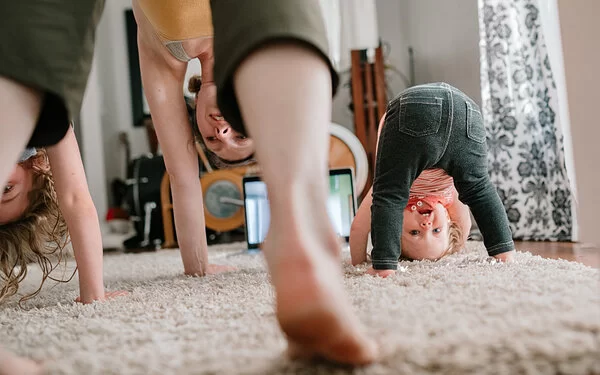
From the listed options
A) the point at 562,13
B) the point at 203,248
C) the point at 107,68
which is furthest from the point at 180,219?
the point at 107,68

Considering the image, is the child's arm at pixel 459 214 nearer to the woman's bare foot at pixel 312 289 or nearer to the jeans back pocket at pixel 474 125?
the jeans back pocket at pixel 474 125

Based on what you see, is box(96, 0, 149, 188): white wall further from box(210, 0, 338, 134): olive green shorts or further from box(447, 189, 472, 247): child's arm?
box(210, 0, 338, 134): olive green shorts

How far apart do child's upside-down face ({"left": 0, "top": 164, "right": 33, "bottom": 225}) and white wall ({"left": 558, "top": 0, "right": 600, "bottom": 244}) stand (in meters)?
1.30

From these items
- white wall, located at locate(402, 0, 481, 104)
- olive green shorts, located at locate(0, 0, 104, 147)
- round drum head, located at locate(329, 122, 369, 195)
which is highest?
white wall, located at locate(402, 0, 481, 104)

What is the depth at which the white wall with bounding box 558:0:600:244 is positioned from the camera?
51.9 inches

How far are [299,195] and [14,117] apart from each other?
0.26 metres

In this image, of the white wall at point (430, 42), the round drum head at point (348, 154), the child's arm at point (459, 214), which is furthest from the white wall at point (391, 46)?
the child's arm at point (459, 214)

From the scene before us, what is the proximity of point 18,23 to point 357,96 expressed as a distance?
2.43 metres

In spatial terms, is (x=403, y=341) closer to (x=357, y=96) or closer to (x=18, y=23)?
(x=18, y=23)

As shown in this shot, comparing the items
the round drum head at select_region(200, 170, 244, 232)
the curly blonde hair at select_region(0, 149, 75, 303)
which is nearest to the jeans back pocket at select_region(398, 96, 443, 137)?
the curly blonde hair at select_region(0, 149, 75, 303)

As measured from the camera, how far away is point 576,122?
59.7 inches

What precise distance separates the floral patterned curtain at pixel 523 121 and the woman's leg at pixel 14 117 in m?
1.80

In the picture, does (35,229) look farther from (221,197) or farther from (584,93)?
(221,197)

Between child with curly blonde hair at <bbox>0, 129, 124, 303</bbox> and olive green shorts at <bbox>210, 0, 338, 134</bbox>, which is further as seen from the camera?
child with curly blonde hair at <bbox>0, 129, 124, 303</bbox>
